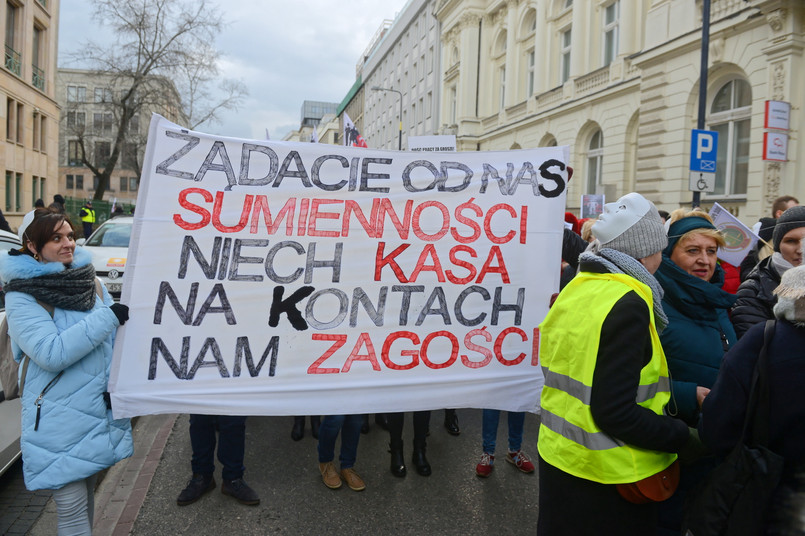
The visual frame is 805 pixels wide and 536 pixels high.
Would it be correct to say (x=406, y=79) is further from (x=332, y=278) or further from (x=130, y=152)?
(x=332, y=278)

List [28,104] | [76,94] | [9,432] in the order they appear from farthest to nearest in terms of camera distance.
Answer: [76,94], [28,104], [9,432]

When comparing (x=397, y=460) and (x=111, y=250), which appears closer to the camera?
(x=397, y=460)

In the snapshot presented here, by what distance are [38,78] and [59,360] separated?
32.9 metres

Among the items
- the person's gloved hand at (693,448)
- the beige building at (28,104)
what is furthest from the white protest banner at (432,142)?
the beige building at (28,104)

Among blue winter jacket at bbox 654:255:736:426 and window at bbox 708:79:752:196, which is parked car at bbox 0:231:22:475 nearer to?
blue winter jacket at bbox 654:255:736:426

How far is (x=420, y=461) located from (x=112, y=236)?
A: 7.93 m

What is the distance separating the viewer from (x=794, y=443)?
69.9 inches

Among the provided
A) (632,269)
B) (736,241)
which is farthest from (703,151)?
(632,269)

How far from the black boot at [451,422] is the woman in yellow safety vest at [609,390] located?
2767 mm

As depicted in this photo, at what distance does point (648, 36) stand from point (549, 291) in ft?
55.3

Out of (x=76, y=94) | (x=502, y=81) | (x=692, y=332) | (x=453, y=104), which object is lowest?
(x=692, y=332)

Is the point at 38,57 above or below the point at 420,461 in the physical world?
above

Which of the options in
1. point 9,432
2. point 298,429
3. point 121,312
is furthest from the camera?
point 298,429

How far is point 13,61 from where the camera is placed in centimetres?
2598
